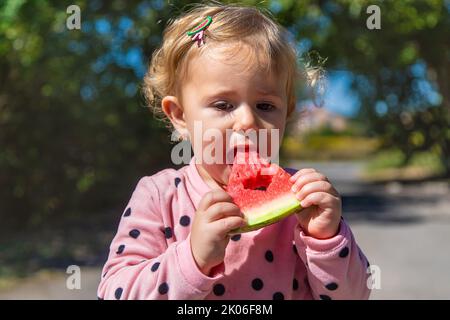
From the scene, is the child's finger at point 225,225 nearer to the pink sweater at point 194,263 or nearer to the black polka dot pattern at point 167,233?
the pink sweater at point 194,263

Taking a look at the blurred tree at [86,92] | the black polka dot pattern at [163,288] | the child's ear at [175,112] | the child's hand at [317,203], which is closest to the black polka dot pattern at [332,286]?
the child's hand at [317,203]

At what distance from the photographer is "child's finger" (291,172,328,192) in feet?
5.63

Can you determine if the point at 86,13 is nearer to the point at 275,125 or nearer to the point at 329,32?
the point at 329,32

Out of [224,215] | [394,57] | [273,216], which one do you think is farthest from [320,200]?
[394,57]

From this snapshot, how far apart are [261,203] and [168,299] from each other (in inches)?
15.8

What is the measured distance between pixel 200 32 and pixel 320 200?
2.35ft

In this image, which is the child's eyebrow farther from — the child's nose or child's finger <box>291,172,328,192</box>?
child's finger <box>291,172,328,192</box>

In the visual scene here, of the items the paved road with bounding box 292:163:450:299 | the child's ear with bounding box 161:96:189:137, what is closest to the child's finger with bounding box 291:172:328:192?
the child's ear with bounding box 161:96:189:137

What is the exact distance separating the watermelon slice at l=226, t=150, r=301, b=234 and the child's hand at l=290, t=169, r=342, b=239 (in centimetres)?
4

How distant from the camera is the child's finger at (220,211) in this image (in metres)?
1.61

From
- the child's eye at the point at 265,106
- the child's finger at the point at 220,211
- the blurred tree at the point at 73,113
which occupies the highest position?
the blurred tree at the point at 73,113

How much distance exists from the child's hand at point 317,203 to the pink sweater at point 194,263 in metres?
0.03
